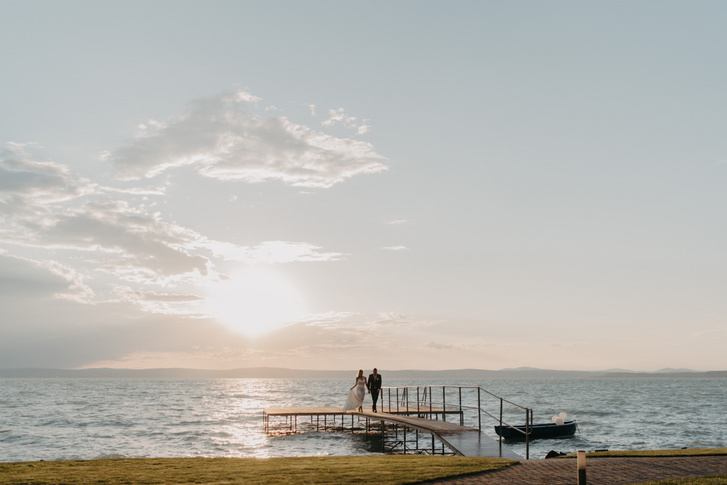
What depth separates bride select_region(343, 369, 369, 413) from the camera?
103 feet

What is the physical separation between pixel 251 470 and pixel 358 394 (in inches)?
667

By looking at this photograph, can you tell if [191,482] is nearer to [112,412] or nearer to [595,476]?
[595,476]

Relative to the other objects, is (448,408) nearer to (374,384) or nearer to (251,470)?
(374,384)

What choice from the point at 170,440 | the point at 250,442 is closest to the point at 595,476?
the point at 250,442

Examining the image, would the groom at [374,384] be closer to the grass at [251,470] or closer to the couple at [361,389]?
the couple at [361,389]

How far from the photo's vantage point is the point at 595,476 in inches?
523

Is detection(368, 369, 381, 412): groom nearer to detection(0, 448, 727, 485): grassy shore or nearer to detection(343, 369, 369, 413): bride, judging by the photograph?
detection(343, 369, 369, 413): bride

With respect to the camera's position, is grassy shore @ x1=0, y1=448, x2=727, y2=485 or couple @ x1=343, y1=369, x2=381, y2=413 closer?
grassy shore @ x1=0, y1=448, x2=727, y2=485

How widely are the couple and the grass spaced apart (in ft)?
45.0

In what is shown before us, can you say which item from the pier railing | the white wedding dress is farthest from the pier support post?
the white wedding dress

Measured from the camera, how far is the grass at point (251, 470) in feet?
43.0

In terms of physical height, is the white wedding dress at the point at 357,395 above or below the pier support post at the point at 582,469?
below

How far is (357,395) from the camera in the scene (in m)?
31.5

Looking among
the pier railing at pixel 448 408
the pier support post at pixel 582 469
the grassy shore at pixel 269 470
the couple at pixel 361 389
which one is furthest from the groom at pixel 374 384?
the pier support post at pixel 582 469
